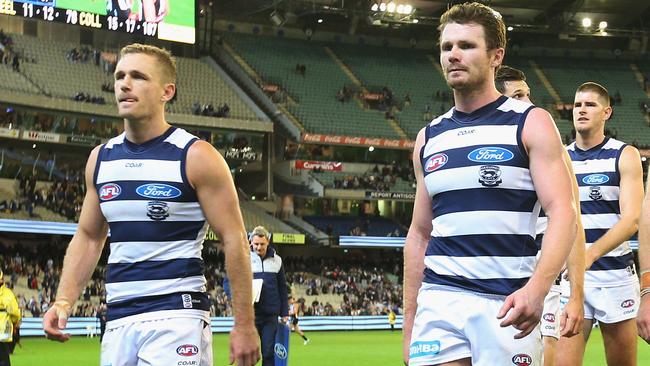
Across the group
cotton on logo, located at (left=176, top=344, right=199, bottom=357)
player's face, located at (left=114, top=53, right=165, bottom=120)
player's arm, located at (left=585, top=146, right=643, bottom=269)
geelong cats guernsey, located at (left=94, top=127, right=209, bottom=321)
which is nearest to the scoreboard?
player's arm, located at (left=585, top=146, right=643, bottom=269)

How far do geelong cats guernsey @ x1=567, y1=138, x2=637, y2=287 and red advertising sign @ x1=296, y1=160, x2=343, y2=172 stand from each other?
142 feet

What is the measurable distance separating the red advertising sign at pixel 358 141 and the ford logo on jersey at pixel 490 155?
4511cm

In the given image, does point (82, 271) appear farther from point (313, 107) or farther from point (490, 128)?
point (313, 107)

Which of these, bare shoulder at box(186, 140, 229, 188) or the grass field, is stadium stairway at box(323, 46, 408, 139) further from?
bare shoulder at box(186, 140, 229, 188)

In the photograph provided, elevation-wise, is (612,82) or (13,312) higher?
(612,82)

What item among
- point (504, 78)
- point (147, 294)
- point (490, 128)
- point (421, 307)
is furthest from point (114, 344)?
point (504, 78)

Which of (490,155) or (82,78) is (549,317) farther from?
(82,78)

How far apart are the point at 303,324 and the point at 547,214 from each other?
3234cm

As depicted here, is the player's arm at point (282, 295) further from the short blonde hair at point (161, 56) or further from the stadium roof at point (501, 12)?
the stadium roof at point (501, 12)

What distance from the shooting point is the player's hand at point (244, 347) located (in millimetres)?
5109

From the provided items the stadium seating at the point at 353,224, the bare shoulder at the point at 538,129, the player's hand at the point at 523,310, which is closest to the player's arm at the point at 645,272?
the player's hand at the point at 523,310

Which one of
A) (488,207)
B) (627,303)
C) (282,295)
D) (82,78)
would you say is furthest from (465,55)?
(82,78)

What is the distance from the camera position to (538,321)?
163 inches

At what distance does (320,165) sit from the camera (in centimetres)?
5197
